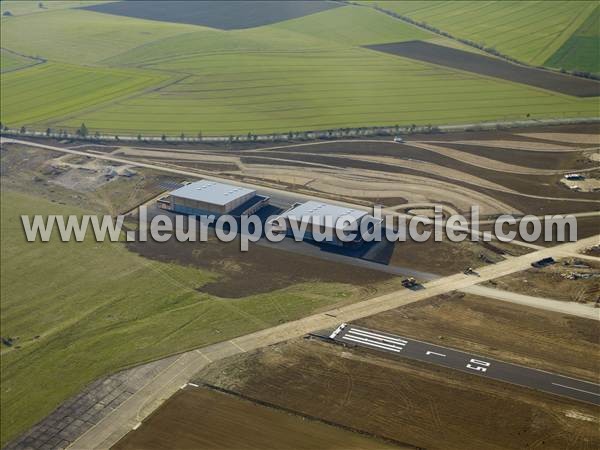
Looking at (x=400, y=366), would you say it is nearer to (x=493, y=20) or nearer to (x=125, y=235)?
(x=125, y=235)

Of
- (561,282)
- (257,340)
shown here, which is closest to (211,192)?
(257,340)

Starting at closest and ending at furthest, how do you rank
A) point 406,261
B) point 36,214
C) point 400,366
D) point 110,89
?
1. point 400,366
2. point 406,261
3. point 36,214
4. point 110,89

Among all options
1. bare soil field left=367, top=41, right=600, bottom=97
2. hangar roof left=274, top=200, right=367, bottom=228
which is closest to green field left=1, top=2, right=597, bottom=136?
bare soil field left=367, top=41, right=600, bottom=97

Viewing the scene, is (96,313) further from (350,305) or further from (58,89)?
(58,89)

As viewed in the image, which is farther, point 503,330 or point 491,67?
point 491,67

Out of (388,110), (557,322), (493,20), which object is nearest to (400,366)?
(557,322)

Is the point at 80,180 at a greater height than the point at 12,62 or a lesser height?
lesser
